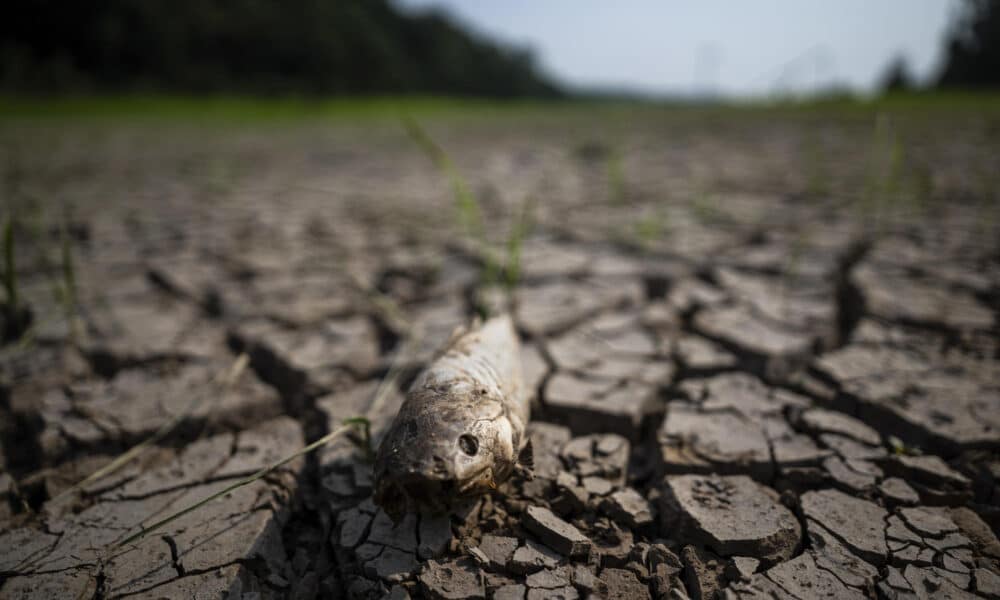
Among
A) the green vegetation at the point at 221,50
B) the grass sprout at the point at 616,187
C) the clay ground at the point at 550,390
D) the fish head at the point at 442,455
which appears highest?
the green vegetation at the point at 221,50

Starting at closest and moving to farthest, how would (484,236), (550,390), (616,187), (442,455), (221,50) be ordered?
(442,455), (550,390), (484,236), (616,187), (221,50)

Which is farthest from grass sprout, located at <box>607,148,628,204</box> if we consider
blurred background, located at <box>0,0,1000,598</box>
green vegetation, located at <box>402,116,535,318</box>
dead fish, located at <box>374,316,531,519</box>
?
dead fish, located at <box>374,316,531,519</box>

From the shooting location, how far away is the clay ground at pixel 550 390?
95cm

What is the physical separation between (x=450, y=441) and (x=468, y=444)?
3 centimetres

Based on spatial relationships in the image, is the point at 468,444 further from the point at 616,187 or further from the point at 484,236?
the point at 616,187

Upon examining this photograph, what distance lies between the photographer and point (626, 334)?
71.3 inches

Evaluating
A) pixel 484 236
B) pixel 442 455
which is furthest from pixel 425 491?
pixel 484 236

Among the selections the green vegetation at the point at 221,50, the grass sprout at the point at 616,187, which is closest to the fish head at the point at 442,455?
the grass sprout at the point at 616,187

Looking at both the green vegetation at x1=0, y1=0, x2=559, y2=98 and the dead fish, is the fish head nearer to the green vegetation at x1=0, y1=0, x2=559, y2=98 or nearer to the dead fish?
the dead fish

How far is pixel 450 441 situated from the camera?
0.85m

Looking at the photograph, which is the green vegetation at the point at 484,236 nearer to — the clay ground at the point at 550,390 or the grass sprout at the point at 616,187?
the clay ground at the point at 550,390

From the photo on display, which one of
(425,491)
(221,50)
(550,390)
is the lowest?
(550,390)

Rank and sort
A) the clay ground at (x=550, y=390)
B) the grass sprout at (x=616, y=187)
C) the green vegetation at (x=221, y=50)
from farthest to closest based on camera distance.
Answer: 1. the green vegetation at (x=221, y=50)
2. the grass sprout at (x=616, y=187)
3. the clay ground at (x=550, y=390)

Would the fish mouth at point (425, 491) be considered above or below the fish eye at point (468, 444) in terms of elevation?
below
